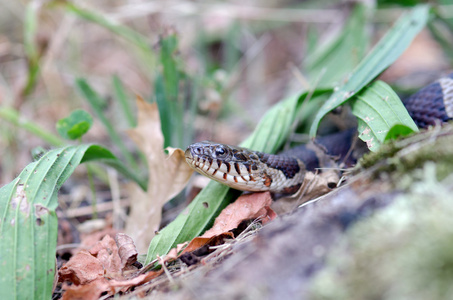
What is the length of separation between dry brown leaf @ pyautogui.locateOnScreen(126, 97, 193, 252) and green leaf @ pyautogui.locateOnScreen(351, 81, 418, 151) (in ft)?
4.19

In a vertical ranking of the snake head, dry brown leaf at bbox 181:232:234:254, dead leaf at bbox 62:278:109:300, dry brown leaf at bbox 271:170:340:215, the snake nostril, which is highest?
the snake nostril

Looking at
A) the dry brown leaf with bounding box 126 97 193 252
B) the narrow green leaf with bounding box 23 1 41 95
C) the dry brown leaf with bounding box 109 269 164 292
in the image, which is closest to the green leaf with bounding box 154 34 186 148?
the dry brown leaf with bounding box 126 97 193 252

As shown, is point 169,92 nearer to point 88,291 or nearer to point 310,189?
point 310,189

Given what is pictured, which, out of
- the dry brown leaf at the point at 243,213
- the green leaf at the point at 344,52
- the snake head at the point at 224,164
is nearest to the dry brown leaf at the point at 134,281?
the dry brown leaf at the point at 243,213

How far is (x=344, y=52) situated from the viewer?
4.24 metres

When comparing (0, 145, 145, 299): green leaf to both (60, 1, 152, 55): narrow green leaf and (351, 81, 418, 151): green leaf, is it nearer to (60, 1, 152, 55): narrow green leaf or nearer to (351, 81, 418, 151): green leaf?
(351, 81, 418, 151): green leaf

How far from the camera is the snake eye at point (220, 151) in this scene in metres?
2.75

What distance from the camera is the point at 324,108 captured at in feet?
9.39

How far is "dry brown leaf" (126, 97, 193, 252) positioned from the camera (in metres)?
2.89

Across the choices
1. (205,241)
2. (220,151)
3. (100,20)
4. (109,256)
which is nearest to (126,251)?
(109,256)

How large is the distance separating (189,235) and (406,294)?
154 centimetres

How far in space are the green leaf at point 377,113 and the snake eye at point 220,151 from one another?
936 millimetres

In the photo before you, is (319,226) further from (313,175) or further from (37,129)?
(37,129)

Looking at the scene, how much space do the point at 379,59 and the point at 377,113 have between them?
0.64m
